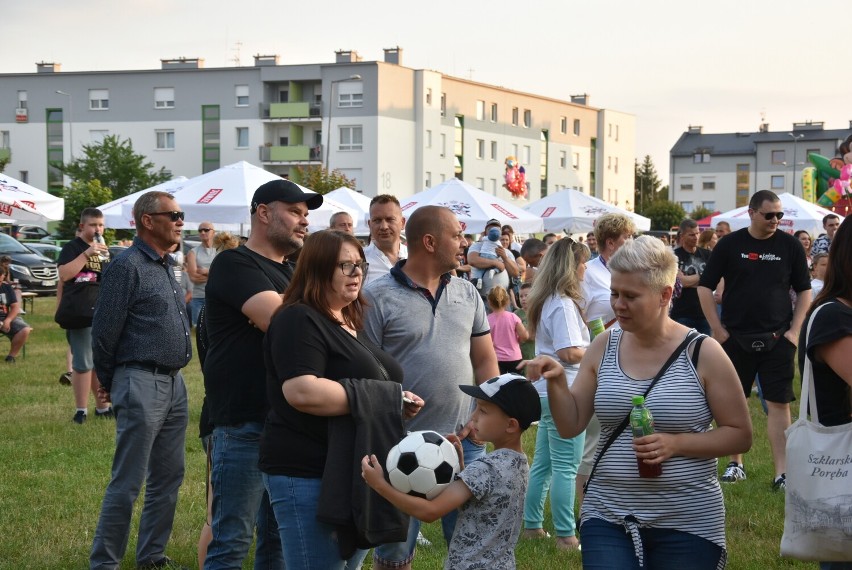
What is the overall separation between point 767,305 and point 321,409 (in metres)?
5.25

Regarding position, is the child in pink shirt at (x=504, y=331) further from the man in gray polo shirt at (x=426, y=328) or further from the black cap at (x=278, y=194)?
the black cap at (x=278, y=194)

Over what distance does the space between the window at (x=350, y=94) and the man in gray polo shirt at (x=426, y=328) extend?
6560 cm

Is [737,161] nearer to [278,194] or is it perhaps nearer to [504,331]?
[504,331]

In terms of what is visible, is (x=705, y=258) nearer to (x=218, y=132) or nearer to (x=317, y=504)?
(x=317, y=504)

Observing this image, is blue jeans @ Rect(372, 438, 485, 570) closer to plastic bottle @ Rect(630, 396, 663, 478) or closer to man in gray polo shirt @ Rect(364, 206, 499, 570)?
man in gray polo shirt @ Rect(364, 206, 499, 570)

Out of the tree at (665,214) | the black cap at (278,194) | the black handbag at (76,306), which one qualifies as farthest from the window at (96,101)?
the black cap at (278,194)

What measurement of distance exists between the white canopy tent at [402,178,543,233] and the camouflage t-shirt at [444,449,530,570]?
15.7 meters

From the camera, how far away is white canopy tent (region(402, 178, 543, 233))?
19.7m

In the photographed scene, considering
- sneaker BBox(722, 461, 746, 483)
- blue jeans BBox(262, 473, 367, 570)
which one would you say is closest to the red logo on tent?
sneaker BBox(722, 461, 746, 483)

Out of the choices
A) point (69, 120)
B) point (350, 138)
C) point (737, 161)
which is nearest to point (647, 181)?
point (737, 161)

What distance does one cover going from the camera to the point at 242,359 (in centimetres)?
443

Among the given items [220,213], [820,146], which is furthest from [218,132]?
[820,146]

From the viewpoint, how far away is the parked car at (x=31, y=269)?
1115 inches

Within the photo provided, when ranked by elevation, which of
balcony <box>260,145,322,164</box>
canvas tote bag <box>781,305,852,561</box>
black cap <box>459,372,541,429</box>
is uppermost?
balcony <box>260,145,322,164</box>
